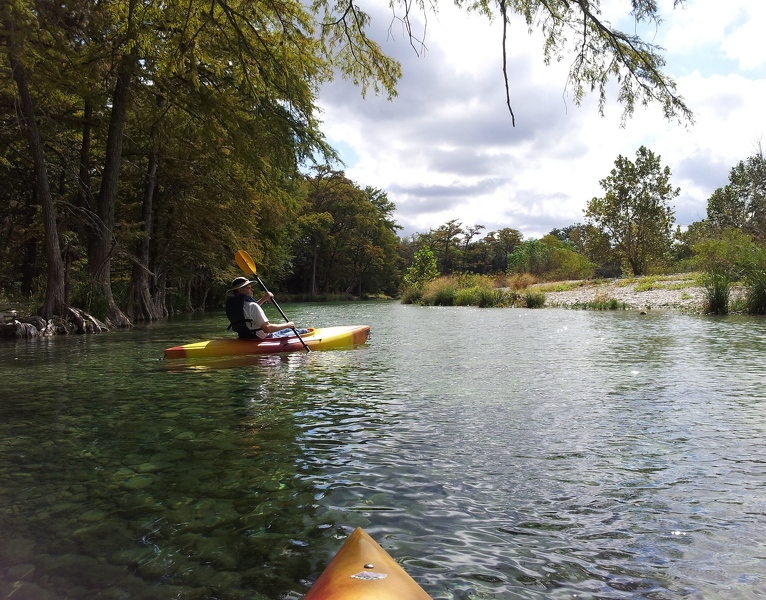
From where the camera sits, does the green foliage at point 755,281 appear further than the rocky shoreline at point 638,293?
No

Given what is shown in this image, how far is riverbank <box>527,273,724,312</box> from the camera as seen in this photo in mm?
16781

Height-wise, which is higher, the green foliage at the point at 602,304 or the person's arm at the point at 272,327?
the person's arm at the point at 272,327

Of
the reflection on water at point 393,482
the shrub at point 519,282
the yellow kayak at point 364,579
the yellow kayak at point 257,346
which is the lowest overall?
the reflection on water at point 393,482

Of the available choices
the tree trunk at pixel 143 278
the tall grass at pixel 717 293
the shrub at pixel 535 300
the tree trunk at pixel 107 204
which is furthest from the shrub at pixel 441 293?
the tree trunk at pixel 107 204

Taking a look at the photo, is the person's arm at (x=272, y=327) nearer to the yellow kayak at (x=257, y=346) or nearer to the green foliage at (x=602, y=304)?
the yellow kayak at (x=257, y=346)

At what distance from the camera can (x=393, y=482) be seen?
115 inches

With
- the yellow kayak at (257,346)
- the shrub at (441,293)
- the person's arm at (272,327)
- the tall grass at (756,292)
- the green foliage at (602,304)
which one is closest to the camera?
the yellow kayak at (257,346)

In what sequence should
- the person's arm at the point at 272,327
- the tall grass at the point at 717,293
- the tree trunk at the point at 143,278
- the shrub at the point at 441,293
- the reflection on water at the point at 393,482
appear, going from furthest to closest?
the shrub at the point at 441,293 → the tree trunk at the point at 143,278 → the tall grass at the point at 717,293 → the person's arm at the point at 272,327 → the reflection on water at the point at 393,482

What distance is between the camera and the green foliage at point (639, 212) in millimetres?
27859

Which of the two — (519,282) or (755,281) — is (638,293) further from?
(755,281)

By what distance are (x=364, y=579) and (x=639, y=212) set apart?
30.3 meters

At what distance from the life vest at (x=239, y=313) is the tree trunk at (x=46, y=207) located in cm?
572

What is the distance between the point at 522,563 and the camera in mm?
2080

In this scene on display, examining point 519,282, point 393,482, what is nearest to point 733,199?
point 519,282
